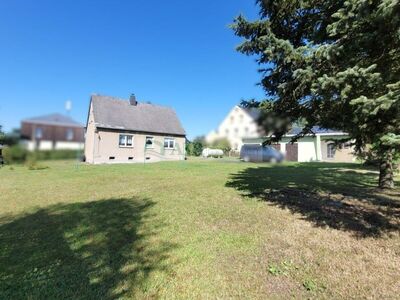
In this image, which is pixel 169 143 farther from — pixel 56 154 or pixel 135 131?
pixel 56 154

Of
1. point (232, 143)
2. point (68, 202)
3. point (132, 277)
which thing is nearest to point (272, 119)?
point (232, 143)

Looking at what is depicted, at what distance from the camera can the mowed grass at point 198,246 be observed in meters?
3.22

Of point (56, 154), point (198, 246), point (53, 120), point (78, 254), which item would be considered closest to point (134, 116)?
point (78, 254)

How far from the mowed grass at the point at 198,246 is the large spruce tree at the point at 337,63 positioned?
1.78 m

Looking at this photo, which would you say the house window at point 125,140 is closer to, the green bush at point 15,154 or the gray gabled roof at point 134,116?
the gray gabled roof at point 134,116

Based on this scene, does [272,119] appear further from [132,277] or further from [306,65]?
[132,277]

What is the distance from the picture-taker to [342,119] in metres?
5.19

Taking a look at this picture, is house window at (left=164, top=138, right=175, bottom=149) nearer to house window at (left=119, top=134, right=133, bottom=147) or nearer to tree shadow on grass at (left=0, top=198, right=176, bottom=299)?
house window at (left=119, top=134, right=133, bottom=147)

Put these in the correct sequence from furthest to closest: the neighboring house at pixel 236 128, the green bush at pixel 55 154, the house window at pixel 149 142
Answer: the house window at pixel 149 142 → the neighboring house at pixel 236 128 → the green bush at pixel 55 154

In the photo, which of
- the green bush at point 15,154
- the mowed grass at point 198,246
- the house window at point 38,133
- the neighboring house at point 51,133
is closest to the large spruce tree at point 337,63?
the mowed grass at point 198,246

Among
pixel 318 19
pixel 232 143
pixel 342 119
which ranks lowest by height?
pixel 232 143

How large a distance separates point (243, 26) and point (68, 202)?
686 centimetres

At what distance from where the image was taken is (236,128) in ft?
19.9

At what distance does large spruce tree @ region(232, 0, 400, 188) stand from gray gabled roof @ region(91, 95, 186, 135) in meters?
17.7
